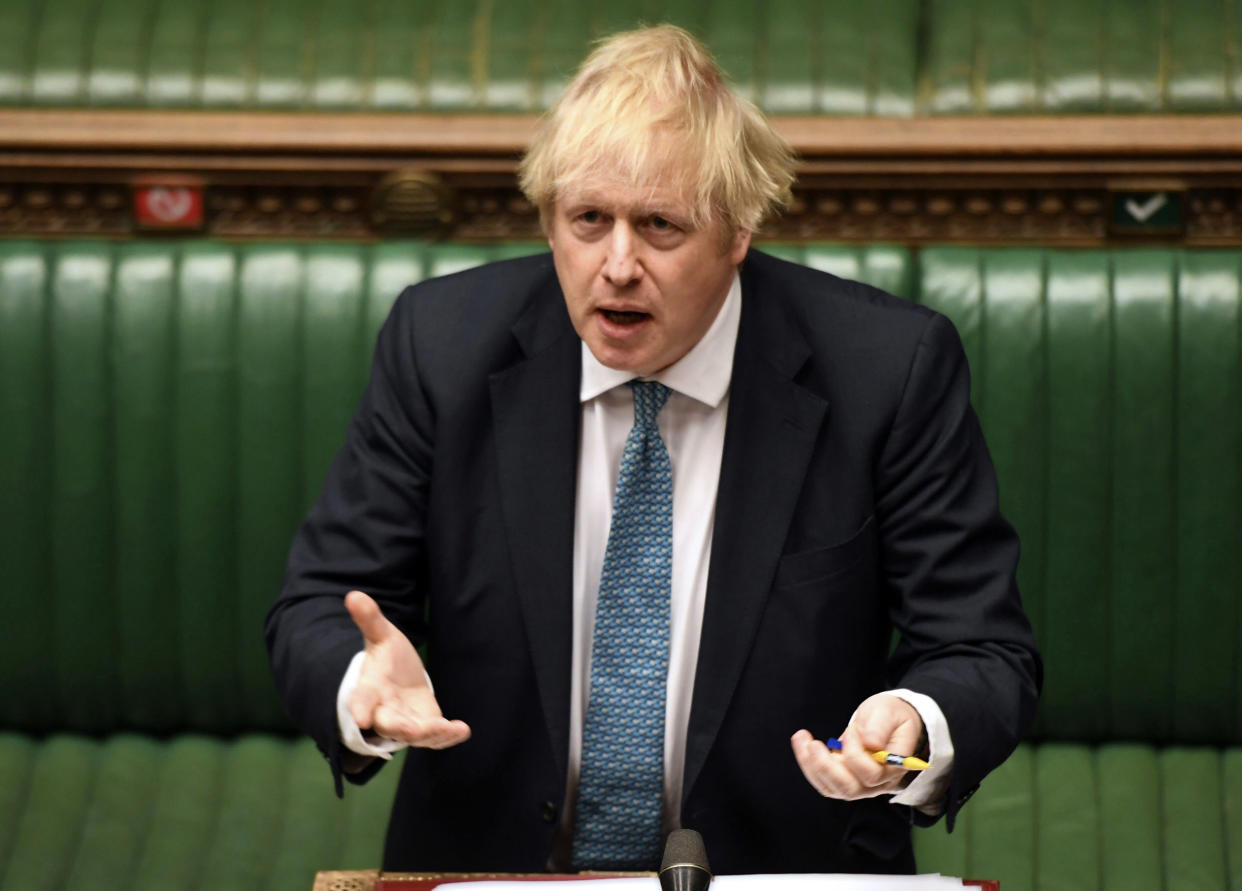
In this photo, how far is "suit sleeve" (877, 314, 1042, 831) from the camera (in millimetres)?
1480

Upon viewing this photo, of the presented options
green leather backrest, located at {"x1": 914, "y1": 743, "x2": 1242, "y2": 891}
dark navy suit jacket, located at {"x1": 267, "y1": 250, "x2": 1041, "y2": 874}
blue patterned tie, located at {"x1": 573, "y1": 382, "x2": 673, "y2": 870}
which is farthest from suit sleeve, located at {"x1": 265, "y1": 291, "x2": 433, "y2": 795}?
green leather backrest, located at {"x1": 914, "y1": 743, "x2": 1242, "y2": 891}

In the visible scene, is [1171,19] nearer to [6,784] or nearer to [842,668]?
[842,668]

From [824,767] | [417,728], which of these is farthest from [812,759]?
[417,728]

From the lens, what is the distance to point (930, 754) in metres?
1.34

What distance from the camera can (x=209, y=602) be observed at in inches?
90.8

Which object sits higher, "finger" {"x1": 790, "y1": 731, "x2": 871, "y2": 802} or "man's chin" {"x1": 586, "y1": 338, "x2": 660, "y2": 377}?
"man's chin" {"x1": 586, "y1": 338, "x2": 660, "y2": 377}

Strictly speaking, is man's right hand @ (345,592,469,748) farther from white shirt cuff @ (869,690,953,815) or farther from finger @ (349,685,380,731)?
white shirt cuff @ (869,690,953,815)

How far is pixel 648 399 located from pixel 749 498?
0.51 ft

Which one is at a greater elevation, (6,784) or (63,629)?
(63,629)

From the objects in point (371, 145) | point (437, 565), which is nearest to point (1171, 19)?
point (371, 145)

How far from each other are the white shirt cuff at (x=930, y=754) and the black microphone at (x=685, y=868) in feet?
0.94

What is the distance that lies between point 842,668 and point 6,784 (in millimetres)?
1379

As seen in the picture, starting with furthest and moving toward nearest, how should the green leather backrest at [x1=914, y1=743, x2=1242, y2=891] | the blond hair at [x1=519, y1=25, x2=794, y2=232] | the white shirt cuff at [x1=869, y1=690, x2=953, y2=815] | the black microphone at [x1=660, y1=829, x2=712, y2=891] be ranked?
the green leather backrest at [x1=914, y1=743, x2=1242, y2=891]
the blond hair at [x1=519, y1=25, x2=794, y2=232]
the white shirt cuff at [x1=869, y1=690, x2=953, y2=815]
the black microphone at [x1=660, y1=829, x2=712, y2=891]

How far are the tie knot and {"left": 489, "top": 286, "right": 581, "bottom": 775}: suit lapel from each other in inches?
2.7
